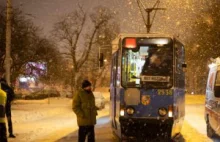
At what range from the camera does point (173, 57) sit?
484 inches

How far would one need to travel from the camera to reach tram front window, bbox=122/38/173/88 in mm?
12016

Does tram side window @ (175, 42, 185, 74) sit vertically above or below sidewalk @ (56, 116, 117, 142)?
above

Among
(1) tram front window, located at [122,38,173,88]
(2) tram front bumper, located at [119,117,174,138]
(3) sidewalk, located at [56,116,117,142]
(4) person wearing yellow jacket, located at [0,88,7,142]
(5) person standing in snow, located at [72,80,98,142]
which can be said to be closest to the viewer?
(4) person wearing yellow jacket, located at [0,88,7,142]

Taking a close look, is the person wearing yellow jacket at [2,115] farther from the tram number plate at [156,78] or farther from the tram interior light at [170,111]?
the tram interior light at [170,111]

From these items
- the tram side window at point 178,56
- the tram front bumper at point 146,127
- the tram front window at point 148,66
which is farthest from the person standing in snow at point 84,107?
the tram side window at point 178,56

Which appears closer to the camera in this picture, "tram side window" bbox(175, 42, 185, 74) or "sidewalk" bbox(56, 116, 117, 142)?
"tram side window" bbox(175, 42, 185, 74)

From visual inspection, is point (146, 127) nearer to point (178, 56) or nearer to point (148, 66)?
point (148, 66)

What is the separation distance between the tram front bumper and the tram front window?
865 millimetres

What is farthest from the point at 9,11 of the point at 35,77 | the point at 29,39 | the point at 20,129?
the point at 35,77

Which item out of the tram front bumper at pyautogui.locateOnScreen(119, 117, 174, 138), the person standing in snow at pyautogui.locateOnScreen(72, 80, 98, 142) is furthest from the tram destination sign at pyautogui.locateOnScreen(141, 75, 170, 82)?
A: the person standing in snow at pyautogui.locateOnScreen(72, 80, 98, 142)

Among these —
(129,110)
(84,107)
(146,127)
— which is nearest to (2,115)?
(84,107)

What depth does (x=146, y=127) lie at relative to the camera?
11.9 m

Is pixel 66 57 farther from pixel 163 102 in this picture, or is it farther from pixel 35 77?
pixel 163 102

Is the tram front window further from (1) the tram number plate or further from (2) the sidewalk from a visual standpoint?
(2) the sidewalk
